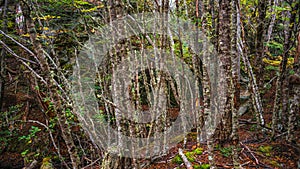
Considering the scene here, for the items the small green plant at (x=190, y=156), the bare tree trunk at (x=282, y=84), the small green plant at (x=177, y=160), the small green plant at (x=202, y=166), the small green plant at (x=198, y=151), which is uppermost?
the bare tree trunk at (x=282, y=84)

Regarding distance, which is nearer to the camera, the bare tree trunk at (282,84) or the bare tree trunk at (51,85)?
the bare tree trunk at (51,85)

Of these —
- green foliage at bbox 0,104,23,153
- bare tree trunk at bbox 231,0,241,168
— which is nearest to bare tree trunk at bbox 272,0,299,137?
bare tree trunk at bbox 231,0,241,168

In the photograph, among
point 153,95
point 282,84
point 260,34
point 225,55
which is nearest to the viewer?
point 225,55

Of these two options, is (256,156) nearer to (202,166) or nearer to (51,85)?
(202,166)

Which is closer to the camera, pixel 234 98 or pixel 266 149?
pixel 234 98

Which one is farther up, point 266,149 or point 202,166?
point 202,166

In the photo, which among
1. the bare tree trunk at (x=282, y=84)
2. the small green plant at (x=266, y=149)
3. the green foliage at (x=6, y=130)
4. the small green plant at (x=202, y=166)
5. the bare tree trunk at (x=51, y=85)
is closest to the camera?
the bare tree trunk at (x=51, y=85)

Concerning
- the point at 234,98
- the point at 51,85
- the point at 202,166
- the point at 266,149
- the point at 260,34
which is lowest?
the point at 266,149

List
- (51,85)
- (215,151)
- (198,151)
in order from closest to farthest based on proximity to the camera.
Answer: (51,85) → (215,151) → (198,151)

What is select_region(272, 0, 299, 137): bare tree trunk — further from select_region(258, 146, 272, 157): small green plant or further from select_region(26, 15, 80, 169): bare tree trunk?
select_region(26, 15, 80, 169): bare tree trunk

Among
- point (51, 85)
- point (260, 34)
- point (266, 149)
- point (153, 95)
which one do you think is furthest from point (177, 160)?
point (260, 34)

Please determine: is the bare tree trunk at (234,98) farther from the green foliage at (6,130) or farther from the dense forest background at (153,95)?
the green foliage at (6,130)

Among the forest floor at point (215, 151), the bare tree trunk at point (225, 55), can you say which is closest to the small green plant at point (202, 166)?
the forest floor at point (215, 151)

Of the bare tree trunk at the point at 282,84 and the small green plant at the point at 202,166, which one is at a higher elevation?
the bare tree trunk at the point at 282,84
